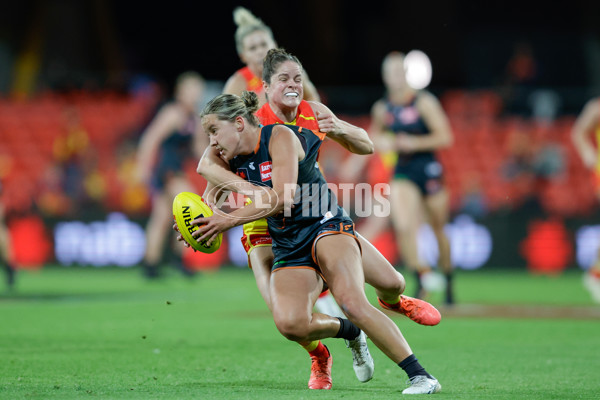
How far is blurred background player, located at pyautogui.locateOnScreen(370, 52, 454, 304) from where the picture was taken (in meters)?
9.95

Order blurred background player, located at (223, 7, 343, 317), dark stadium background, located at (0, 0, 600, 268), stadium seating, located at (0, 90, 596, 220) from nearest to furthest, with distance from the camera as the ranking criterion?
blurred background player, located at (223, 7, 343, 317) → stadium seating, located at (0, 90, 596, 220) → dark stadium background, located at (0, 0, 600, 268)

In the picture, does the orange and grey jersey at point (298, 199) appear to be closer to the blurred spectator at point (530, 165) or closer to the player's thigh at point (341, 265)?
the player's thigh at point (341, 265)

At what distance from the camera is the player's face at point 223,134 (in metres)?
5.05

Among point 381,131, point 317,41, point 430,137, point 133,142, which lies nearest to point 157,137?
point 381,131

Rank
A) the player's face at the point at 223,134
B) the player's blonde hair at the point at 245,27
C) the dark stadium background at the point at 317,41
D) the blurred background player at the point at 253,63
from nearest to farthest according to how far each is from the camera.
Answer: the player's face at the point at 223,134
the blurred background player at the point at 253,63
the player's blonde hair at the point at 245,27
the dark stadium background at the point at 317,41

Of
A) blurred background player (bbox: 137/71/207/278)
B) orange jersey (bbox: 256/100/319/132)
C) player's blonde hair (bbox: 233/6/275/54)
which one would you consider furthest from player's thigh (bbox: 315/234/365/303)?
blurred background player (bbox: 137/71/207/278)

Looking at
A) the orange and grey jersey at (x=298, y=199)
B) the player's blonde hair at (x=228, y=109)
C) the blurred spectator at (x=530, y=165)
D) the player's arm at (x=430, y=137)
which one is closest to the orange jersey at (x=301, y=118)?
the orange and grey jersey at (x=298, y=199)

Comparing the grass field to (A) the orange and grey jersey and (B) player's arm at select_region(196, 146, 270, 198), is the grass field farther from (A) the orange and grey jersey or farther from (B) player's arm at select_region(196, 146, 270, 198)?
(B) player's arm at select_region(196, 146, 270, 198)

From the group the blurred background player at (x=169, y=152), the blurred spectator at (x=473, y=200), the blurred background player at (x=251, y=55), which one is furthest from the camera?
the blurred spectator at (x=473, y=200)

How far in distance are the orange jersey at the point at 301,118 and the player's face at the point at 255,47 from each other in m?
1.88

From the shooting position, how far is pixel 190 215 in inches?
195

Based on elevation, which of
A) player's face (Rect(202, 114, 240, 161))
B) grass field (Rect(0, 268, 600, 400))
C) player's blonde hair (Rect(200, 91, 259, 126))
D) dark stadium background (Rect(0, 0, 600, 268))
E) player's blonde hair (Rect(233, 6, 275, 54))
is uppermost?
dark stadium background (Rect(0, 0, 600, 268))

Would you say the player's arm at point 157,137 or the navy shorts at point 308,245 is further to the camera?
the player's arm at point 157,137

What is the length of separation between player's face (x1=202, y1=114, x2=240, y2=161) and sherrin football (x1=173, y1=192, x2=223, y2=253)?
34 centimetres
